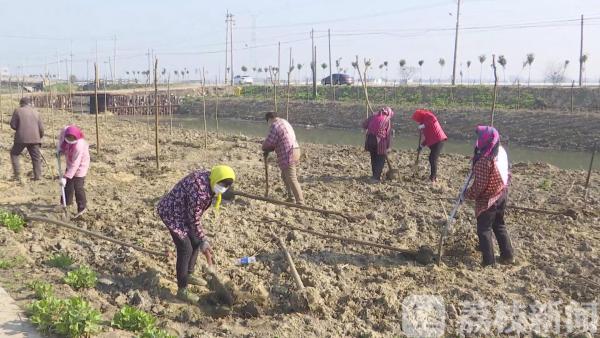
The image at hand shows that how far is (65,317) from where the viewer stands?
12.2 ft

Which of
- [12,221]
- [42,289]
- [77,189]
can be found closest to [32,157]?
[77,189]

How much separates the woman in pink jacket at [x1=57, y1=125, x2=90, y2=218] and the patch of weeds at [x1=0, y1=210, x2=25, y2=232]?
64cm

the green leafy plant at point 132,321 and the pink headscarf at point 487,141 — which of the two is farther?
the pink headscarf at point 487,141

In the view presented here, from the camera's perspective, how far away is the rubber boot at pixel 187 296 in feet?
15.6

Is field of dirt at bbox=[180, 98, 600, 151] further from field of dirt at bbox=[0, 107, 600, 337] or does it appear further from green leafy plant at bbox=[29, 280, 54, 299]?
green leafy plant at bbox=[29, 280, 54, 299]

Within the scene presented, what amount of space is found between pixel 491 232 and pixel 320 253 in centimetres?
191

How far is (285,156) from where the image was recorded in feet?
24.6

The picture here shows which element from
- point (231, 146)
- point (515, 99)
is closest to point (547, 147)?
point (515, 99)

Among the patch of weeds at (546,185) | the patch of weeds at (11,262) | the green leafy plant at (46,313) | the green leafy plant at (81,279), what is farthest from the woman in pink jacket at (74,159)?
the patch of weeds at (546,185)

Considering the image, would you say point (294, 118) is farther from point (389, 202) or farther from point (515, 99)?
point (389, 202)

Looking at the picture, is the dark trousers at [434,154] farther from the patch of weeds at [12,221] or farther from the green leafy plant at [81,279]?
the patch of weeds at [12,221]

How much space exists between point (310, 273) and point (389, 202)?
333cm

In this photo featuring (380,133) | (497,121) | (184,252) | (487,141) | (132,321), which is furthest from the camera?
(497,121)

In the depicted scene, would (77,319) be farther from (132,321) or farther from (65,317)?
(132,321)
